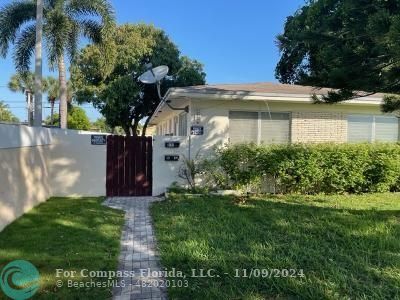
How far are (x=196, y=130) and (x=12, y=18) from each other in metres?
10.8

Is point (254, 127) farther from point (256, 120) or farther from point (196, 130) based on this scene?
point (196, 130)

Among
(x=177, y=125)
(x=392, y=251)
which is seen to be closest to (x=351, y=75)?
(x=392, y=251)

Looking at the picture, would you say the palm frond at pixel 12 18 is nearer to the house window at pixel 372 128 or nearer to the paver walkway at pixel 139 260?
the paver walkway at pixel 139 260

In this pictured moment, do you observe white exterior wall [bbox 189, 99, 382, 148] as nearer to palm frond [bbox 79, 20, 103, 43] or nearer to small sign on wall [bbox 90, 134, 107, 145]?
small sign on wall [bbox 90, 134, 107, 145]

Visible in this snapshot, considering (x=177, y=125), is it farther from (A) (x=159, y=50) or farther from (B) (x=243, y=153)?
(A) (x=159, y=50)

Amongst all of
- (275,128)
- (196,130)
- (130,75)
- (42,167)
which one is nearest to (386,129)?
(275,128)

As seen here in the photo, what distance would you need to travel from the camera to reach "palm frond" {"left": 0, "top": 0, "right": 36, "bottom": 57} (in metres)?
16.0

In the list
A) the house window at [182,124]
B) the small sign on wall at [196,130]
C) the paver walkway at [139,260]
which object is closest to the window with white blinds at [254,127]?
the small sign on wall at [196,130]

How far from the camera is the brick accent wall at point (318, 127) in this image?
454 inches

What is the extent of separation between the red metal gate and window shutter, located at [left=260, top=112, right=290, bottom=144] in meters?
3.33

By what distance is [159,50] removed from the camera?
91.8 ft

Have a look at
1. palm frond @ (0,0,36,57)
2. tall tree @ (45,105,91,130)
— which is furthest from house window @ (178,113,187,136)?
tall tree @ (45,105,91,130)

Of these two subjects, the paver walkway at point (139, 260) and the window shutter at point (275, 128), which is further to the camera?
the window shutter at point (275, 128)

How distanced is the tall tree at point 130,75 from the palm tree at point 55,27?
7.52 meters
